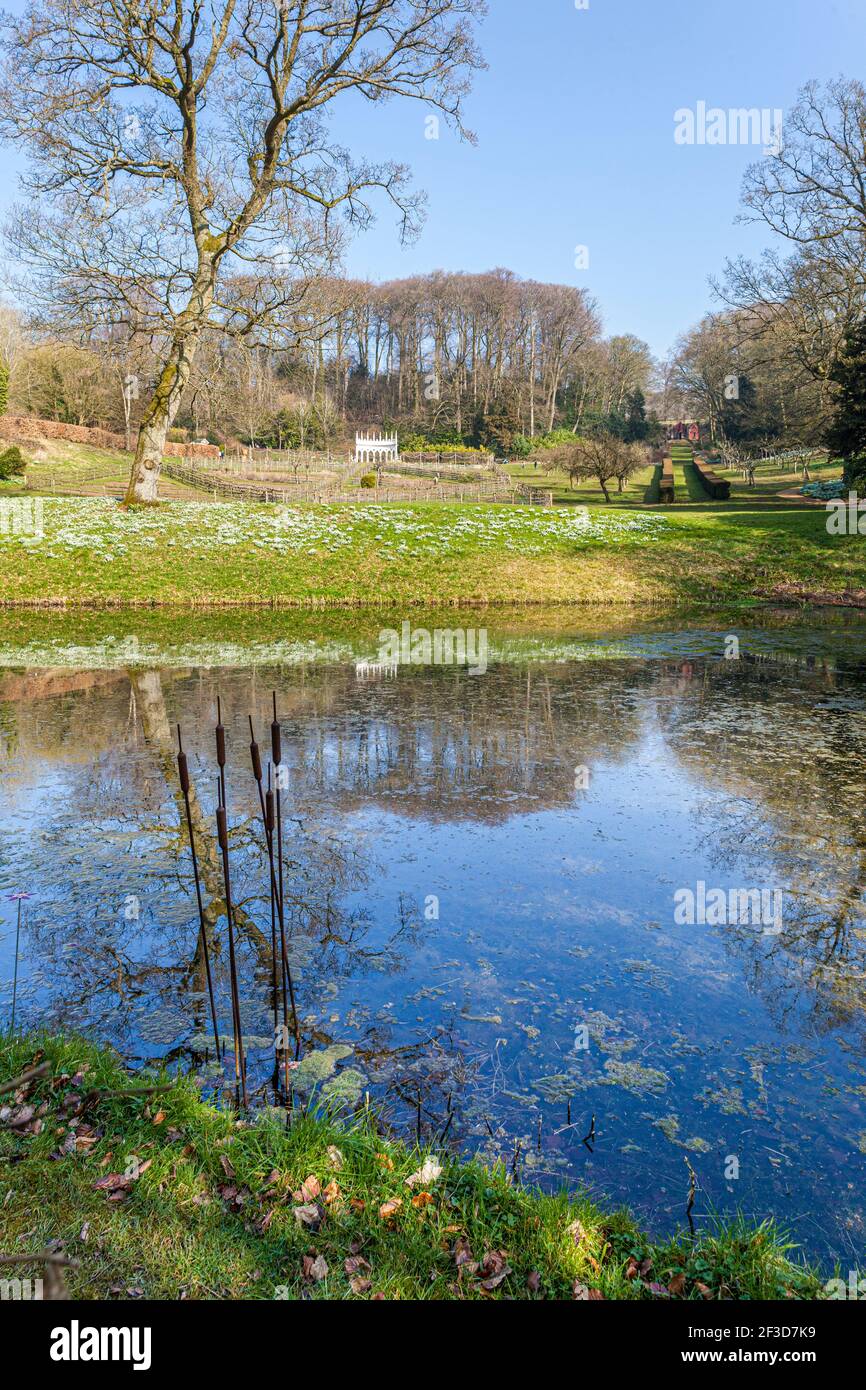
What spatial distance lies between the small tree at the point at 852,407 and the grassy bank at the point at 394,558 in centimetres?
259

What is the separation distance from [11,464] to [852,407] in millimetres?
32183

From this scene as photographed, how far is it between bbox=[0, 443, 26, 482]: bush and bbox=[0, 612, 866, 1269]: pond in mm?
29572

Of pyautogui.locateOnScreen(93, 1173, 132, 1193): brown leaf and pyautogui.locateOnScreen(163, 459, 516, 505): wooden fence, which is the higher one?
pyautogui.locateOnScreen(163, 459, 516, 505): wooden fence

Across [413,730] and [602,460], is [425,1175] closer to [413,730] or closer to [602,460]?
[413,730]

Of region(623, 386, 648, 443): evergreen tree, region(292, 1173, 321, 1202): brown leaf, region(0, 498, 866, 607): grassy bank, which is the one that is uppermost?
region(623, 386, 648, 443): evergreen tree

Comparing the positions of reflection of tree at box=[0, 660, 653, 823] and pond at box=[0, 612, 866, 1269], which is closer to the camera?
pond at box=[0, 612, 866, 1269]

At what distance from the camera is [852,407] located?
2538 cm

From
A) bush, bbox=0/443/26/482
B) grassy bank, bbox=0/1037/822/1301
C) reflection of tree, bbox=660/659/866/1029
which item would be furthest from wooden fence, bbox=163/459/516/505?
grassy bank, bbox=0/1037/822/1301

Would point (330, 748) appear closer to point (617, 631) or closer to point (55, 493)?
point (617, 631)

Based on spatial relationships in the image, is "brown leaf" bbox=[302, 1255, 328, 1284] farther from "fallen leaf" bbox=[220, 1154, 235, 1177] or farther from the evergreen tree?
the evergreen tree

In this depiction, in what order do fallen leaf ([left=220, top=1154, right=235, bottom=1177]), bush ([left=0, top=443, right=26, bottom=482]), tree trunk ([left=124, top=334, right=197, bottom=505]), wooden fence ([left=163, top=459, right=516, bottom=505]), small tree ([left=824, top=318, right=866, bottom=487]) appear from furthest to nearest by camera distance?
→ 1. bush ([left=0, top=443, right=26, bottom=482])
2. wooden fence ([left=163, top=459, right=516, bottom=505])
3. small tree ([left=824, top=318, right=866, bottom=487])
4. tree trunk ([left=124, top=334, right=197, bottom=505])
5. fallen leaf ([left=220, top=1154, right=235, bottom=1177])

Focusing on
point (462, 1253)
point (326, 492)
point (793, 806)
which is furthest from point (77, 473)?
point (462, 1253)

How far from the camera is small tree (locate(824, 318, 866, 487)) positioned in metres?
25.2

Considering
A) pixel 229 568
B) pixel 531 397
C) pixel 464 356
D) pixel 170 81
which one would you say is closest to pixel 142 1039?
pixel 229 568
